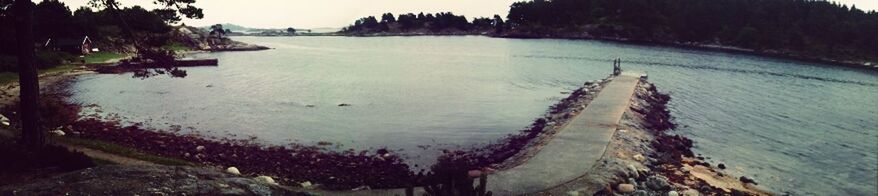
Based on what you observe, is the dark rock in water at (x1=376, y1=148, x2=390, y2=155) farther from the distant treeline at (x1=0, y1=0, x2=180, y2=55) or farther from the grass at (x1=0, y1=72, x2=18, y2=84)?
the grass at (x1=0, y1=72, x2=18, y2=84)

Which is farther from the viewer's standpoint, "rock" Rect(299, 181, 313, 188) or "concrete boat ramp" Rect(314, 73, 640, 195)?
"rock" Rect(299, 181, 313, 188)

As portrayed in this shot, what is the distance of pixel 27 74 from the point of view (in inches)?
627

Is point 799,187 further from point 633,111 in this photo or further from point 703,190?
point 633,111

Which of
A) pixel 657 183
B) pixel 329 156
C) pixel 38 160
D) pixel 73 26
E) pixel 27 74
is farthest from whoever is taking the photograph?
pixel 73 26

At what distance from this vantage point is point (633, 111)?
35.2m

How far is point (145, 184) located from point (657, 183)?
15.5 metres

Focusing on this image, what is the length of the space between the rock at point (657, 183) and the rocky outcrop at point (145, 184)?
1212 centimetres

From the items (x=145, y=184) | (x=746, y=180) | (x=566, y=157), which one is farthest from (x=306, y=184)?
(x=746, y=180)

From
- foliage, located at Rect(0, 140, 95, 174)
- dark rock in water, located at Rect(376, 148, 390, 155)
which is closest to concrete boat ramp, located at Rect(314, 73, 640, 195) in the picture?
foliage, located at Rect(0, 140, 95, 174)

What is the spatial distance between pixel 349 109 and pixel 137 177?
27763 millimetres

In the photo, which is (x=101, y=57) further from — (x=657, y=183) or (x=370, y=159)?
(x=657, y=183)

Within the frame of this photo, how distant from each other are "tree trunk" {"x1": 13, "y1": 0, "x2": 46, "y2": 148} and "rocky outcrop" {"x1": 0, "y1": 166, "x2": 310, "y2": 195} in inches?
246

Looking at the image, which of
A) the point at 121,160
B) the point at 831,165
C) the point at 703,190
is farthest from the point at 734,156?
the point at 121,160

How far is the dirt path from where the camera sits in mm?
17062
